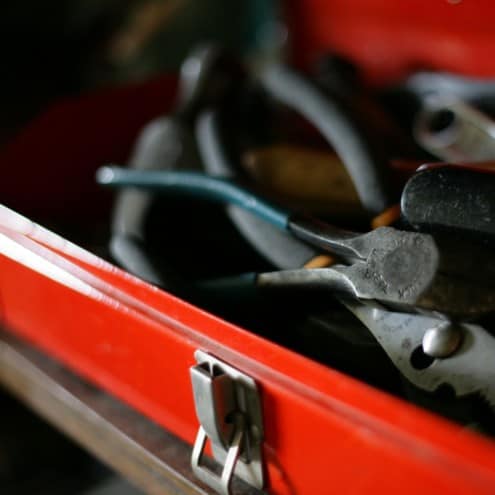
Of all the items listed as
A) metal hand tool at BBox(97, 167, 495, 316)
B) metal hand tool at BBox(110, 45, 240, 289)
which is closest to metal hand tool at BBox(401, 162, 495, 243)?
metal hand tool at BBox(97, 167, 495, 316)

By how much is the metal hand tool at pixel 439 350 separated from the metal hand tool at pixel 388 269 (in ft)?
0.05

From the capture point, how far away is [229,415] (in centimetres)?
36

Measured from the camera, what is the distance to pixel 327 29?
0.74 m

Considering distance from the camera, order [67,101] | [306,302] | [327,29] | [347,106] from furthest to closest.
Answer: [327,29] < [67,101] < [347,106] < [306,302]

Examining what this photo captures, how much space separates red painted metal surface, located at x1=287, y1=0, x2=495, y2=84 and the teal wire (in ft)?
0.94

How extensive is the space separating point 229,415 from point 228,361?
0.11ft

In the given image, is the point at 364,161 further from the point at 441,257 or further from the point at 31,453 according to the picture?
the point at 31,453

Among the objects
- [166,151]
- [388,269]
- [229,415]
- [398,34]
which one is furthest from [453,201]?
[398,34]

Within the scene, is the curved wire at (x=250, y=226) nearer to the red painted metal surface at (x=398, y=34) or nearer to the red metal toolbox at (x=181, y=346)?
the red metal toolbox at (x=181, y=346)

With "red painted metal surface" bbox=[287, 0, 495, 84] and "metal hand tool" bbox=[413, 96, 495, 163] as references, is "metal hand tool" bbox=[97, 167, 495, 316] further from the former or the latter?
"red painted metal surface" bbox=[287, 0, 495, 84]

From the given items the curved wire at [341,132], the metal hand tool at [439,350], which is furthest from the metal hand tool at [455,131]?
the metal hand tool at [439,350]

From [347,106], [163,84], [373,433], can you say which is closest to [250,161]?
[347,106]

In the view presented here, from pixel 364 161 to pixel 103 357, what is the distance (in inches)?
7.8

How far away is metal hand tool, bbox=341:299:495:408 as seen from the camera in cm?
31
